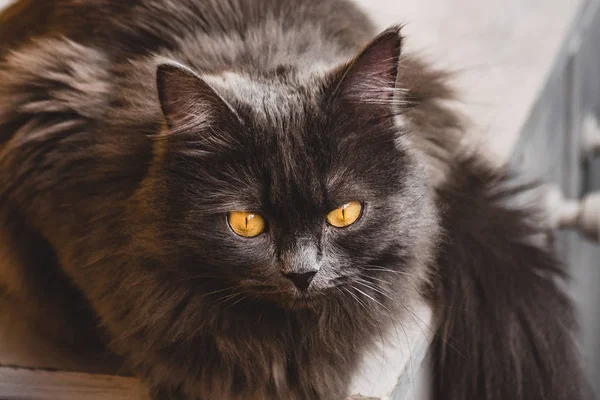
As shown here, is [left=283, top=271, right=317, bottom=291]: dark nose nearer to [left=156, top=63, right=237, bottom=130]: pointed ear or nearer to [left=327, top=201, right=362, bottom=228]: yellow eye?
[left=327, top=201, right=362, bottom=228]: yellow eye

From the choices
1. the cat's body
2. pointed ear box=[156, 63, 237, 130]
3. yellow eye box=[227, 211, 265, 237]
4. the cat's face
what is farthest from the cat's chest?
pointed ear box=[156, 63, 237, 130]

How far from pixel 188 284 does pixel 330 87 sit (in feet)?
1.08

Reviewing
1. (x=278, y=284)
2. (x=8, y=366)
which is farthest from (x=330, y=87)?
(x=8, y=366)

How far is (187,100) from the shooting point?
3.13 ft

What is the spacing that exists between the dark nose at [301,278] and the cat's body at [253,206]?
0.03ft

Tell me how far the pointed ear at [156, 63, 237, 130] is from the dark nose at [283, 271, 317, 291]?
211mm

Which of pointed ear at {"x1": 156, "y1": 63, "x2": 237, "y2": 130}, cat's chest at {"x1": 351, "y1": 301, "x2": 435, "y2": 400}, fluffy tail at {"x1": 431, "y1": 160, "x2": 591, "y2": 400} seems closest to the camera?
pointed ear at {"x1": 156, "y1": 63, "x2": 237, "y2": 130}

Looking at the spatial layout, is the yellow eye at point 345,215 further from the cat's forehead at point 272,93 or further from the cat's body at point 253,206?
the cat's forehead at point 272,93

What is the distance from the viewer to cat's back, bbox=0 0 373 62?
1249 millimetres

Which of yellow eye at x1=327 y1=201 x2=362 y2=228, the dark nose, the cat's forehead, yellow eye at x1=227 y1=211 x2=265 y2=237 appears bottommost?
the dark nose

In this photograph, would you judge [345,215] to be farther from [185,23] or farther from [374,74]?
[185,23]

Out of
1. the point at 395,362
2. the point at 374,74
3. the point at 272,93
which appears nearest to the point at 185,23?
the point at 272,93

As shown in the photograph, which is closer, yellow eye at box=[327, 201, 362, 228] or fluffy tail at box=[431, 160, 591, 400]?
yellow eye at box=[327, 201, 362, 228]

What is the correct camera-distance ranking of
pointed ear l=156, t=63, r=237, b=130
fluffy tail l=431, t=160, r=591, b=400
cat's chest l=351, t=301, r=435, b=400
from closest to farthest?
1. pointed ear l=156, t=63, r=237, b=130
2. cat's chest l=351, t=301, r=435, b=400
3. fluffy tail l=431, t=160, r=591, b=400
